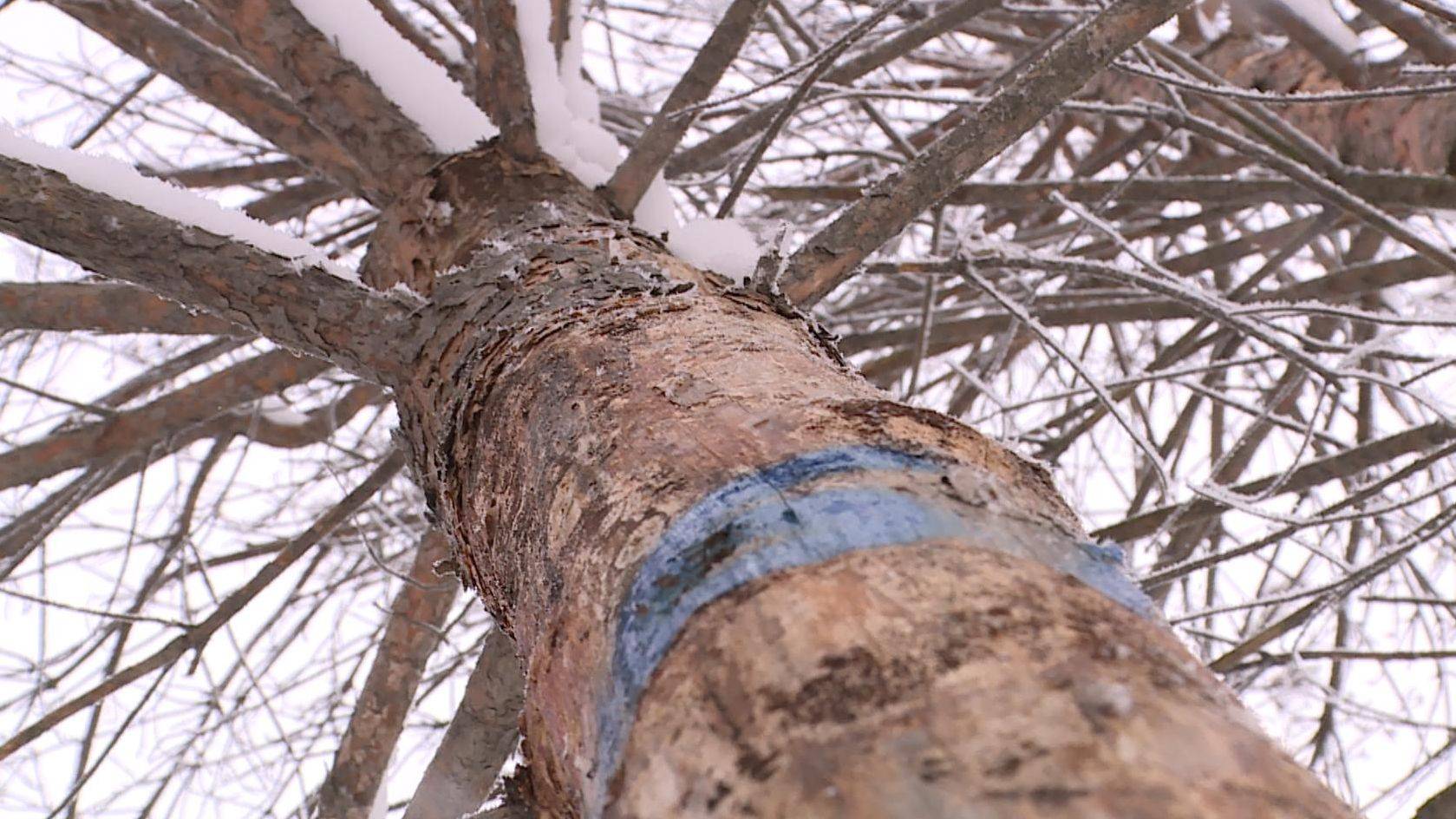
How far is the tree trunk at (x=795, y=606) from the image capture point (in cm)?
39

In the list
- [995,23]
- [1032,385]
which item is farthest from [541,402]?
[995,23]

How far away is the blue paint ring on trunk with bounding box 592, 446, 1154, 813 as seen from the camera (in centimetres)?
51

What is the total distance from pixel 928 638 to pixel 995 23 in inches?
127

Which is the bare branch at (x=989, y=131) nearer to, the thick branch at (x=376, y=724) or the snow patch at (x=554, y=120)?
the snow patch at (x=554, y=120)

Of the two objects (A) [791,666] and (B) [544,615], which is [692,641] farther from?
(B) [544,615]

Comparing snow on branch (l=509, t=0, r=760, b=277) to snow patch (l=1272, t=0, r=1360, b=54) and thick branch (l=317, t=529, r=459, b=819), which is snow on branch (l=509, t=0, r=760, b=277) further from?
snow patch (l=1272, t=0, r=1360, b=54)

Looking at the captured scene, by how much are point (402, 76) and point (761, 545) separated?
1174 millimetres

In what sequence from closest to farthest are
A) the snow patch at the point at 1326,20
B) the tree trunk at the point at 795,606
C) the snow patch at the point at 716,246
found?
1. the tree trunk at the point at 795,606
2. the snow patch at the point at 716,246
3. the snow patch at the point at 1326,20

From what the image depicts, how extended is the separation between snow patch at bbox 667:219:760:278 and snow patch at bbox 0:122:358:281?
0.33 metres

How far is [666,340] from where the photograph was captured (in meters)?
0.80

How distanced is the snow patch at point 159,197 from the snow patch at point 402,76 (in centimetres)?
38

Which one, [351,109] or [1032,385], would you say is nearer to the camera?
[351,109]

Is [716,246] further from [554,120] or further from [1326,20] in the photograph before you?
[1326,20]

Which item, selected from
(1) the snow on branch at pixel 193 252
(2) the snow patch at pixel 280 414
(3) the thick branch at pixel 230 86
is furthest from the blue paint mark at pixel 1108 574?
(2) the snow patch at pixel 280 414
